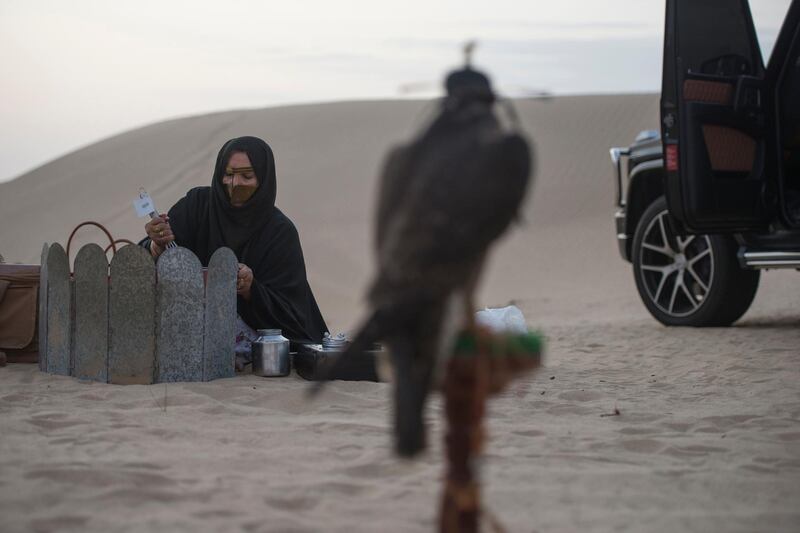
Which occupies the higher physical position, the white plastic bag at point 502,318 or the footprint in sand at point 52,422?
the white plastic bag at point 502,318

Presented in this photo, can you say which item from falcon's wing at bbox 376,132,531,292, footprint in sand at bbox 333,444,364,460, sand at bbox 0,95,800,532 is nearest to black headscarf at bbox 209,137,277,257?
sand at bbox 0,95,800,532

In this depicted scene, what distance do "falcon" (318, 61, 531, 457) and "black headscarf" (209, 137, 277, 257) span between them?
4093 mm

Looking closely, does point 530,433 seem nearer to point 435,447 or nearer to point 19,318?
point 435,447

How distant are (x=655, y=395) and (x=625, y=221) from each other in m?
3.59

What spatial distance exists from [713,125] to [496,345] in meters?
5.19

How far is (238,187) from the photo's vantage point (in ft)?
21.1

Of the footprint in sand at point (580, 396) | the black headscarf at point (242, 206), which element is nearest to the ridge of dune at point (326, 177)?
the black headscarf at point (242, 206)

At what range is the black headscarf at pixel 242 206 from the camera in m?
6.43

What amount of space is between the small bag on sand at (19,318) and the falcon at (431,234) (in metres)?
4.62

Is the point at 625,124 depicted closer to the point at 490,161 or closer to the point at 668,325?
the point at 668,325

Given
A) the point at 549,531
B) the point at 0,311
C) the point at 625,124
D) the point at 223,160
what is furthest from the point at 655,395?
the point at 625,124

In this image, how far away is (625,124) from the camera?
41000 mm

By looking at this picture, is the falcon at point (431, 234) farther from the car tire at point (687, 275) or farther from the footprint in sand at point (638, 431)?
the car tire at point (687, 275)

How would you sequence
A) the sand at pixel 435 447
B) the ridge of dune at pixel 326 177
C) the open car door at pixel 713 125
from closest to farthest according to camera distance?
the sand at pixel 435 447, the open car door at pixel 713 125, the ridge of dune at pixel 326 177
